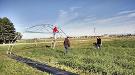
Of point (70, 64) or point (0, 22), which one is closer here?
point (70, 64)

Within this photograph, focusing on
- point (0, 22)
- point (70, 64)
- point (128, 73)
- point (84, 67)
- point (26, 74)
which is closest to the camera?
point (128, 73)

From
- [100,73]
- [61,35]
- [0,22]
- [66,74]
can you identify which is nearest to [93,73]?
[100,73]

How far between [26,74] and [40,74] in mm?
951

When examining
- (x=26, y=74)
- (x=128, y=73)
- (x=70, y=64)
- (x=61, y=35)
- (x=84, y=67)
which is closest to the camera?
(x=128, y=73)

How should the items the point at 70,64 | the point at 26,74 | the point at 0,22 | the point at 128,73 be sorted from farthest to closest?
1. the point at 0,22
2. the point at 70,64
3. the point at 26,74
4. the point at 128,73

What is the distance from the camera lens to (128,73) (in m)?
18.5

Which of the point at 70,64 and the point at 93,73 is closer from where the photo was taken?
the point at 93,73

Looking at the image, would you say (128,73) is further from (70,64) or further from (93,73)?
(70,64)

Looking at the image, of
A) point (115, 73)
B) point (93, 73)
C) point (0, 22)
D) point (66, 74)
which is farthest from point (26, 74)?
point (0, 22)

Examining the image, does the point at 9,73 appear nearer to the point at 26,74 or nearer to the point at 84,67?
the point at 26,74

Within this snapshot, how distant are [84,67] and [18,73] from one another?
17.1ft

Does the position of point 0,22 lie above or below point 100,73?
above

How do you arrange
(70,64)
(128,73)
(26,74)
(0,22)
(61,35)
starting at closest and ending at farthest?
1. (128,73)
2. (26,74)
3. (70,64)
4. (61,35)
5. (0,22)

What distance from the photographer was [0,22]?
103312 millimetres
